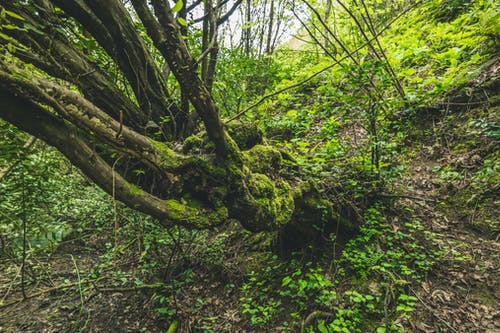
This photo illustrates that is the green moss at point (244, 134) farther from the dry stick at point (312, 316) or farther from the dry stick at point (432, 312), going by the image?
the dry stick at point (432, 312)

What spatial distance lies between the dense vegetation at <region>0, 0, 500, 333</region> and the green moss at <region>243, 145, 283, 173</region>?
0.02 meters


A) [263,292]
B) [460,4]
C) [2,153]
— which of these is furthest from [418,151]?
[2,153]

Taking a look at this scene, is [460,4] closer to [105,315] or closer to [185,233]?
[185,233]

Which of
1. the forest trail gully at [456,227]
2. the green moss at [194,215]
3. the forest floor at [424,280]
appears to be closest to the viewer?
the green moss at [194,215]

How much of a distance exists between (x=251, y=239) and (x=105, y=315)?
2827mm

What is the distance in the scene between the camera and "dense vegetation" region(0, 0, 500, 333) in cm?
206

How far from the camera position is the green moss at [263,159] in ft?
10.3

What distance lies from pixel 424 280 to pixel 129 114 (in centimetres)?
411

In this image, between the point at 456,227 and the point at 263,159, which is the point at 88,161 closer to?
the point at 263,159

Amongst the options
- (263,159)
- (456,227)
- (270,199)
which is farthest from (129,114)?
(456,227)

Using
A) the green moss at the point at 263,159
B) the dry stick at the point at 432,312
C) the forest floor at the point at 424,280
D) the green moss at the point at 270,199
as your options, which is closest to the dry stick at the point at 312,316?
the forest floor at the point at 424,280

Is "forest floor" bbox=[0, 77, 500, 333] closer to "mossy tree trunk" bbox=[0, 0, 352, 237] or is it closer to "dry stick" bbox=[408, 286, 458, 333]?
"dry stick" bbox=[408, 286, 458, 333]

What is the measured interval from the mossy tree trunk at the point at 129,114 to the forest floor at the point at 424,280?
5.69ft

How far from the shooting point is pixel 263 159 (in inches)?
129
